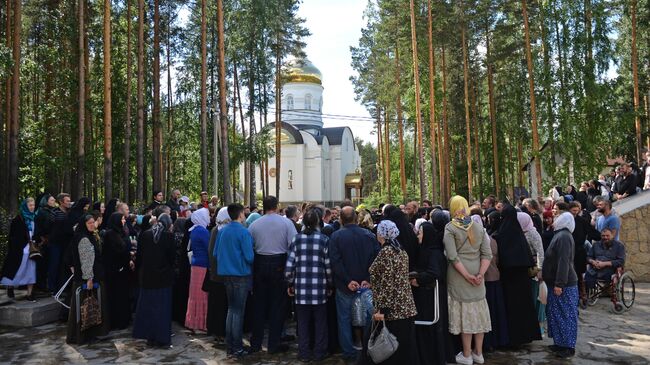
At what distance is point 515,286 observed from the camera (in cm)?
579

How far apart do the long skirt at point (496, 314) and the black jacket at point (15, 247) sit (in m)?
7.26

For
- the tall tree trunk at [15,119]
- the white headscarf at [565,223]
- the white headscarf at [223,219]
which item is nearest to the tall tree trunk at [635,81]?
the white headscarf at [565,223]

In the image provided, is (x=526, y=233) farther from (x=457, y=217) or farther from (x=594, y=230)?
(x=594, y=230)

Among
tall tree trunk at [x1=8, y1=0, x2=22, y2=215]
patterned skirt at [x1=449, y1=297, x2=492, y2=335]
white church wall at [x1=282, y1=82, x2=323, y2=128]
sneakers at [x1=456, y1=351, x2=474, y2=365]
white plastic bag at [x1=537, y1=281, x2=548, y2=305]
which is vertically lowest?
sneakers at [x1=456, y1=351, x2=474, y2=365]

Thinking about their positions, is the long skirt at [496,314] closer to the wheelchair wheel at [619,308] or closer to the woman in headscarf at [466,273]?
the woman in headscarf at [466,273]

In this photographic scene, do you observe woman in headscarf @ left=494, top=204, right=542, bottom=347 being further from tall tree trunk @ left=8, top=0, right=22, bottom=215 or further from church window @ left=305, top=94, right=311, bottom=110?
church window @ left=305, top=94, right=311, bottom=110

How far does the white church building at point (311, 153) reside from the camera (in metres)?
43.4

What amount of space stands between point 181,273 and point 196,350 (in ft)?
4.95

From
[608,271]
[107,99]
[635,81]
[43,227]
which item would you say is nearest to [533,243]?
[608,271]

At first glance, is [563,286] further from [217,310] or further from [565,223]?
[217,310]

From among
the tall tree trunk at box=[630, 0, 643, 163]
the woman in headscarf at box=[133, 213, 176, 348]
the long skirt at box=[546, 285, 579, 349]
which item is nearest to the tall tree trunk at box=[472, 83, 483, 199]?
the tall tree trunk at box=[630, 0, 643, 163]

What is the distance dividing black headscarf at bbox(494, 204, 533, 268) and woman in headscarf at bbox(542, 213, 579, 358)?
27 cm

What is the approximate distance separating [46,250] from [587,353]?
27.0 feet

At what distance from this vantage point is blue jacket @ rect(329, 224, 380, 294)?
5.23 m
